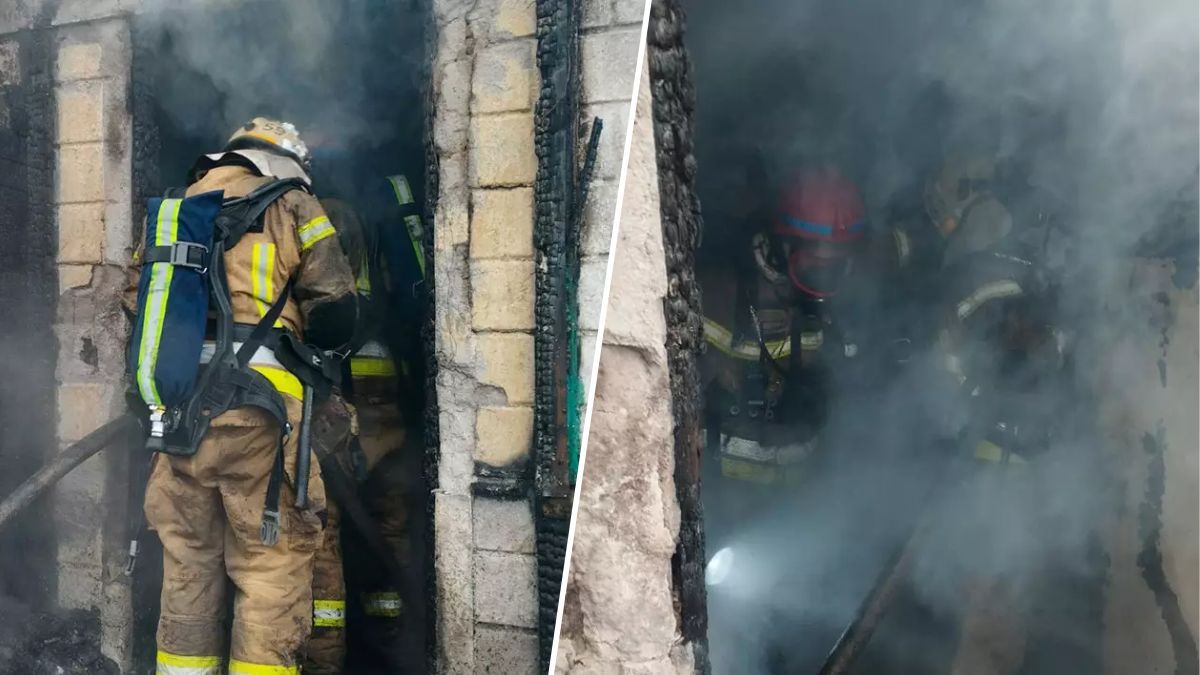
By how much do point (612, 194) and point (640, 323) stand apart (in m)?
0.45

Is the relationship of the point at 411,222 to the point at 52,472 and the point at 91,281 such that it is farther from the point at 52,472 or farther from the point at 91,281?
the point at 52,472

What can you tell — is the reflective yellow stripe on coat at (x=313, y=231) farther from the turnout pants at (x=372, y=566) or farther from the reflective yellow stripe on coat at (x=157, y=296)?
the turnout pants at (x=372, y=566)

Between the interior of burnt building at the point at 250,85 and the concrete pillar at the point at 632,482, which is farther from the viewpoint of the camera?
the interior of burnt building at the point at 250,85

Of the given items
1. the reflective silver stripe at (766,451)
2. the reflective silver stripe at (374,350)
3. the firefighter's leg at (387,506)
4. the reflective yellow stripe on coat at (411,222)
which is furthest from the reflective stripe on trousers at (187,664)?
the reflective silver stripe at (766,451)

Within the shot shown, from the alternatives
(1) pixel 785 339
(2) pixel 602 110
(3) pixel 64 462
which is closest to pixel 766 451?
(1) pixel 785 339

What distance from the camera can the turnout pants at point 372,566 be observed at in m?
1.90

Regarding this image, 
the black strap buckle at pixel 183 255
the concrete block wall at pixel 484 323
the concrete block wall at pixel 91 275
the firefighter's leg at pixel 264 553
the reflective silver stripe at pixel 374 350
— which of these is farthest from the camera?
the reflective silver stripe at pixel 374 350

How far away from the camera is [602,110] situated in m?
1.55

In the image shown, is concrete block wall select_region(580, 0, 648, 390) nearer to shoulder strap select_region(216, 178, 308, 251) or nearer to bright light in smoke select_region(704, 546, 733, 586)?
bright light in smoke select_region(704, 546, 733, 586)

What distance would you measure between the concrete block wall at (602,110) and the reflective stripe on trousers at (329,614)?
0.90m

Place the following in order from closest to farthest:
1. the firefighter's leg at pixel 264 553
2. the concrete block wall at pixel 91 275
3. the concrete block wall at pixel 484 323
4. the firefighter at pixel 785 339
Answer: the concrete block wall at pixel 91 275 < the firefighter at pixel 785 339 < the firefighter's leg at pixel 264 553 < the concrete block wall at pixel 484 323

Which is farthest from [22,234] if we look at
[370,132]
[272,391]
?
[370,132]

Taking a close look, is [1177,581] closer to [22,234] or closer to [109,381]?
[109,381]

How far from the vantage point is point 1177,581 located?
80cm
